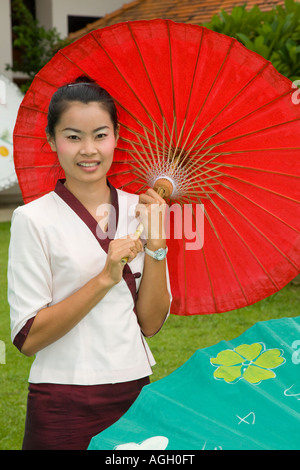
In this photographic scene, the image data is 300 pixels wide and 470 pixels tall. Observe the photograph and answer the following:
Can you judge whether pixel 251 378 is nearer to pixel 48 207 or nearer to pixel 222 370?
pixel 222 370

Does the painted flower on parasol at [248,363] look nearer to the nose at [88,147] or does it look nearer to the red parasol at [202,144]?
the red parasol at [202,144]

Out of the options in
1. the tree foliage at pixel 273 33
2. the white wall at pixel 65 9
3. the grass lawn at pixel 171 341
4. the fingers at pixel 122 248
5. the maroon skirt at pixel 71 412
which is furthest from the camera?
the white wall at pixel 65 9

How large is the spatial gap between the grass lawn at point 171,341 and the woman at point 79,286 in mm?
1845

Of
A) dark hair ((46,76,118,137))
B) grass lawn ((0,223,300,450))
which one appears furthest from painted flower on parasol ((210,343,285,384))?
grass lawn ((0,223,300,450))

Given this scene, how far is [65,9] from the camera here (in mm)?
11945

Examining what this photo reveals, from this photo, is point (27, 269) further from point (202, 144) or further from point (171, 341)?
point (171, 341)

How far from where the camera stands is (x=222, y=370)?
1.53 meters

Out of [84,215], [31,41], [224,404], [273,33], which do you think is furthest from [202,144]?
[31,41]

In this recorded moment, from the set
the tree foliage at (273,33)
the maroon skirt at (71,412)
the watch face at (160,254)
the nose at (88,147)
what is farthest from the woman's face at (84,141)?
the tree foliage at (273,33)

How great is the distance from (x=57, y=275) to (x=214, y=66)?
709 mm

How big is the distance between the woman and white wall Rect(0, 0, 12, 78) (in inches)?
409

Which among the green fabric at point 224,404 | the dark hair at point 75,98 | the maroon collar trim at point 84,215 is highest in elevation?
the dark hair at point 75,98

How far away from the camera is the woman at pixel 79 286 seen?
5.07 ft

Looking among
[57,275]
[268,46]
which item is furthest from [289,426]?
[268,46]
